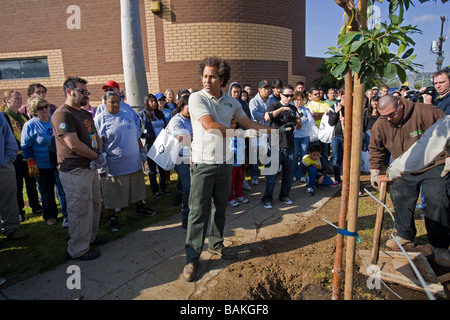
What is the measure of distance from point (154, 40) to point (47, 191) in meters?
6.94

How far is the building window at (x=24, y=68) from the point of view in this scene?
10.6 m

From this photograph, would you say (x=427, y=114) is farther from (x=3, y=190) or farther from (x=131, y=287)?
(x=3, y=190)

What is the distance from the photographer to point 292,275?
3037 millimetres

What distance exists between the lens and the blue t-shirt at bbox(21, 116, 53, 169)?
4141 millimetres

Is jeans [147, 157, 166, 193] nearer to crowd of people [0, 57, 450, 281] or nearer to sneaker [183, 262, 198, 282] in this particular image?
crowd of people [0, 57, 450, 281]

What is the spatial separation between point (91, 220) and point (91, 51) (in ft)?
29.0

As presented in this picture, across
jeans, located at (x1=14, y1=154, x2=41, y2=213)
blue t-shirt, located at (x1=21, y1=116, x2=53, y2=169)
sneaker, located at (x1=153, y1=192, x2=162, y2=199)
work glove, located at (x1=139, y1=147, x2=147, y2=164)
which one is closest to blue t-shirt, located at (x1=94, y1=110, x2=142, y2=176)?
work glove, located at (x1=139, y1=147, x2=147, y2=164)

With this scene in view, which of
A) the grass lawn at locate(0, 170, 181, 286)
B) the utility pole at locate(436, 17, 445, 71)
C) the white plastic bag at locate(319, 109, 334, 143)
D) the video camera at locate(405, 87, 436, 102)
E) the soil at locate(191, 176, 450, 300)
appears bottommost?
the soil at locate(191, 176, 450, 300)

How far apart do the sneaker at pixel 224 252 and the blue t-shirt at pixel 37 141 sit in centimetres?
289

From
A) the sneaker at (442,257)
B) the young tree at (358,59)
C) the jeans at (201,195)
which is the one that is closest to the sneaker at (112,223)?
the jeans at (201,195)

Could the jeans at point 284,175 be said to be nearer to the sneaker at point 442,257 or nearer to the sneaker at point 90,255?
the sneaker at point 442,257

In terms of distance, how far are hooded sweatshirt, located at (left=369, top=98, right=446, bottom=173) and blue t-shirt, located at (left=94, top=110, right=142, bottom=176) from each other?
3.38m

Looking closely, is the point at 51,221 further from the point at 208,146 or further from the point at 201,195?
the point at 208,146

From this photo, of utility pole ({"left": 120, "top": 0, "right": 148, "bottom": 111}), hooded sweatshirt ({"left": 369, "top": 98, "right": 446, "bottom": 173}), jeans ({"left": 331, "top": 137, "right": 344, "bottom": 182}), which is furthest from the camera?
utility pole ({"left": 120, "top": 0, "right": 148, "bottom": 111})
